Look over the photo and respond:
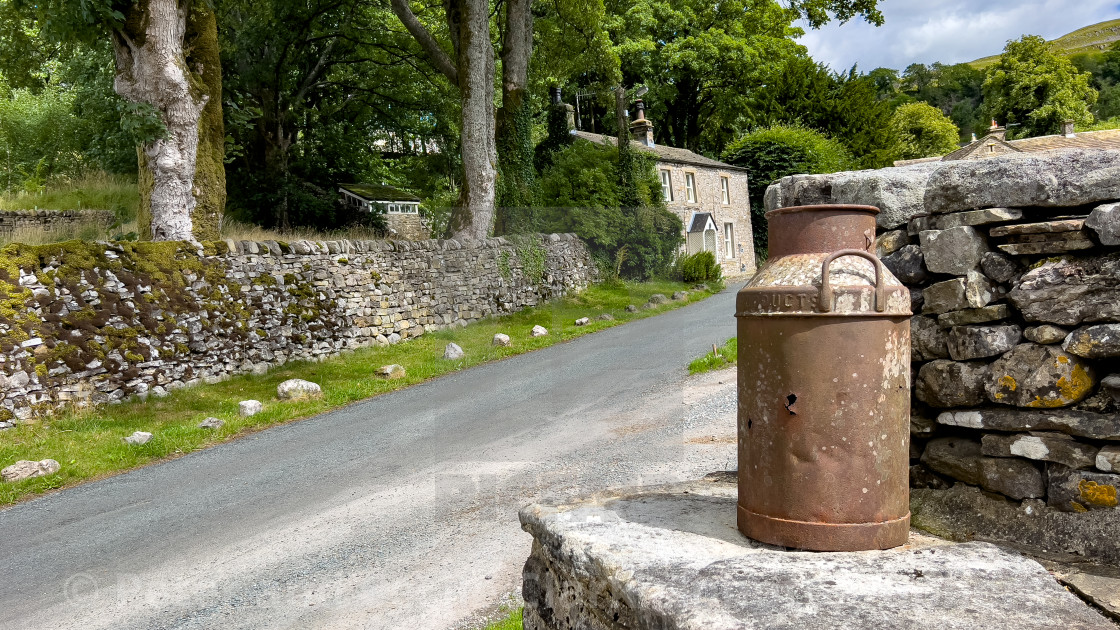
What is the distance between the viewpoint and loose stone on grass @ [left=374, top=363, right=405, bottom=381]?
43.4 ft

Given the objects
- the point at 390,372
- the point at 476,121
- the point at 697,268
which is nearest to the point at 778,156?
the point at 697,268

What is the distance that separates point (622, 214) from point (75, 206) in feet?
53.9

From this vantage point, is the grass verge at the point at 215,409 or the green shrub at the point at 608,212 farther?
the green shrub at the point at 608,212

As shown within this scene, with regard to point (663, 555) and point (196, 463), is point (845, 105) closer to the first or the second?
point (196, 463)

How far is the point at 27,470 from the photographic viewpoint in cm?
844

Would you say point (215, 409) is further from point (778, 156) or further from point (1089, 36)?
point (1089, 36)

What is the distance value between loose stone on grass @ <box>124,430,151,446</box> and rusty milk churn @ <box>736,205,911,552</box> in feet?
28.7

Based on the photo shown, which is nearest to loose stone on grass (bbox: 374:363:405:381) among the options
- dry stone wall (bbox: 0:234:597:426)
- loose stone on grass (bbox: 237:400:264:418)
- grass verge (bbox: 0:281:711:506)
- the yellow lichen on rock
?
grass verge (bbox: 0:281:711:506)

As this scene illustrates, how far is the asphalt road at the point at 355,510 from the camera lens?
5.10 metres

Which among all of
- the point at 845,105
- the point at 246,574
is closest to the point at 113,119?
the point at 246,574

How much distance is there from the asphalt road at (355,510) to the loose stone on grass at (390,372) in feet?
5.31

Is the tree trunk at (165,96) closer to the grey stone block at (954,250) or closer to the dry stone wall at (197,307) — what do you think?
the dry stone wall at (197,307)

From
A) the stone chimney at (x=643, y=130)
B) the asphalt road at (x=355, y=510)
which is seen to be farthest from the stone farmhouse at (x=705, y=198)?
the asphalt road at (x=355, y=510)

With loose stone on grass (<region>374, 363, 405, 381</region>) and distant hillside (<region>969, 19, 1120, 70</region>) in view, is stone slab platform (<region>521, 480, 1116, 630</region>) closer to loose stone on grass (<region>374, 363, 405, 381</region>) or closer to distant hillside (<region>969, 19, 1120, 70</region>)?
loose stone on grass (<region>374, 363, 405, 381</region>)
